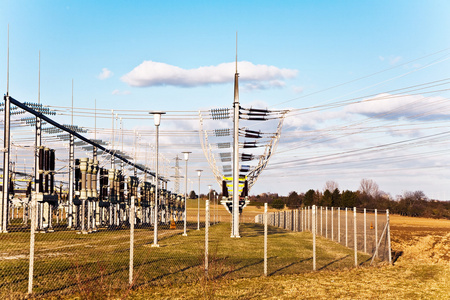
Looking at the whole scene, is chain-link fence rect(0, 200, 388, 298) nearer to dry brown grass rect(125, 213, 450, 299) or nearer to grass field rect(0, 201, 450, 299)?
grass field rect(0, 201, 450, 299)

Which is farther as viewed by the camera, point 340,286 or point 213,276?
point 213,276

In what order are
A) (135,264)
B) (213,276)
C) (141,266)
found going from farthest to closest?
(135,264)
(141,266)
(213,276)

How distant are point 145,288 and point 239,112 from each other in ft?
76.0

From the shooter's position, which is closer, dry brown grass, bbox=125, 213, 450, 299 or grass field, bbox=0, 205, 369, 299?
grass field, bbox=0, 205, 369, 299

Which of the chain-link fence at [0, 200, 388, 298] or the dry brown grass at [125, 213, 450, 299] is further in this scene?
the dry brown grass at [125, 213, 450, 299]

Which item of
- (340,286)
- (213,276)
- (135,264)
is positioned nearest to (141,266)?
(135,264)

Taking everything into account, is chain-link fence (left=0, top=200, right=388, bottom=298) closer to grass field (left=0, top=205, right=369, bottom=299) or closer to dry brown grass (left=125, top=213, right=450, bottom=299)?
grass field (left=0, top=205, right=369, bottom=299)

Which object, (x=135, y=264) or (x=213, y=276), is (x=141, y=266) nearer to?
(x=135, y=264)

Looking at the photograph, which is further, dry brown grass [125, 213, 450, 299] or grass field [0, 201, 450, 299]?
dry brown grass [125, 213, 450, 299]

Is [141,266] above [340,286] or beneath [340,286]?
above

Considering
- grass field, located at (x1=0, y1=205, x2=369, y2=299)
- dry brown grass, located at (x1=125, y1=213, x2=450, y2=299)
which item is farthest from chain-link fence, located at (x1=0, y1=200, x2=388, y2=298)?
dry brown grass, located at (x1=125, y1=213, x2=450, y2=299)

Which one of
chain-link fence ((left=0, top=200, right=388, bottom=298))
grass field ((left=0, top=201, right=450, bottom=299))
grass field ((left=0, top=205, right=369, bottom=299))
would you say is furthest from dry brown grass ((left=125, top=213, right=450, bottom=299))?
chain-link fence ((left=0, top=200, right=388, bottom=298))

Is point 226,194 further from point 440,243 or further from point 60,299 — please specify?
point 60,299

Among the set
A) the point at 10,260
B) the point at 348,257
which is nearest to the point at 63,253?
the point at 10,260
